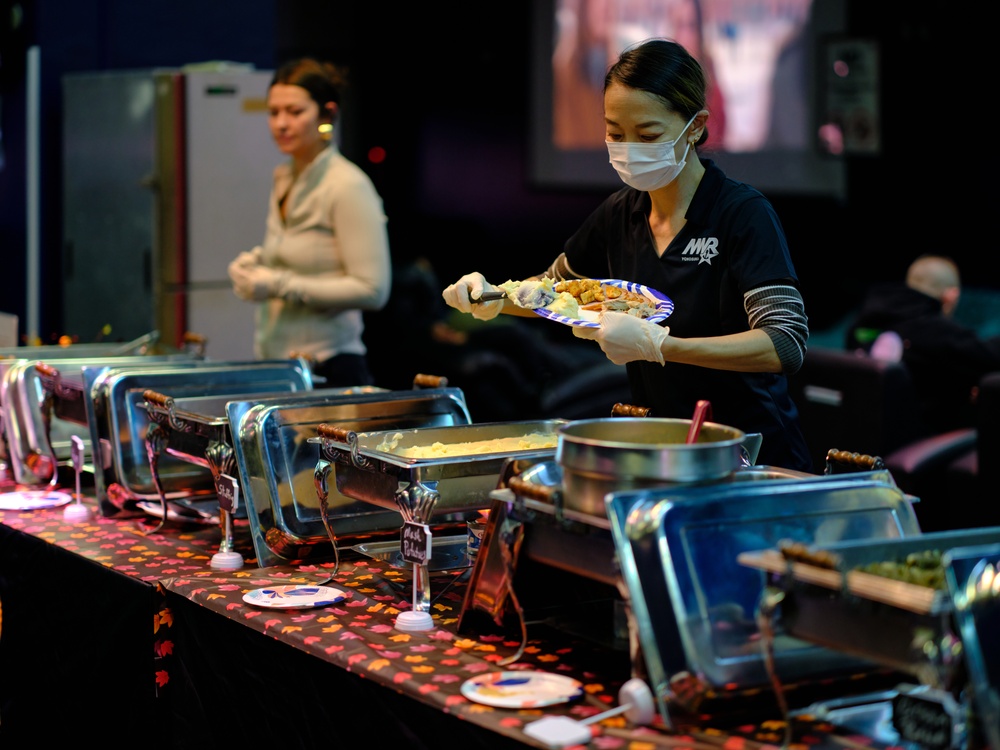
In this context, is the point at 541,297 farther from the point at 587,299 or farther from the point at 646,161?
the point at 646,161

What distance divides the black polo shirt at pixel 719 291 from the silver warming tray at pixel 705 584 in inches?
24.3

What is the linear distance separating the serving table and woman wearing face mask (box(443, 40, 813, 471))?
0.49m

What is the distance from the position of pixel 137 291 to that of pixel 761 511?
13.9ft

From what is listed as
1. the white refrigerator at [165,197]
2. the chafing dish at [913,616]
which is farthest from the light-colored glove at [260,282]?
the chafing dish at [913,616]

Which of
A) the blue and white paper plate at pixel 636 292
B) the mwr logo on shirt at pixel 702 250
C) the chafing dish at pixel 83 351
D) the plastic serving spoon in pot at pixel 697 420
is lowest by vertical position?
the chafing dish at pixel 83 351

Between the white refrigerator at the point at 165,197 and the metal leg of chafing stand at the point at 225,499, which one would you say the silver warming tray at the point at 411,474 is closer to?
the metal leg of chafing stand at the point at 225,499

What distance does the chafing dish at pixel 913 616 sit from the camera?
1.34 metres

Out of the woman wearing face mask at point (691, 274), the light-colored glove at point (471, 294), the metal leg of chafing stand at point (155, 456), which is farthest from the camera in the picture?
the metal leg of chafing stand at point (155, 456)

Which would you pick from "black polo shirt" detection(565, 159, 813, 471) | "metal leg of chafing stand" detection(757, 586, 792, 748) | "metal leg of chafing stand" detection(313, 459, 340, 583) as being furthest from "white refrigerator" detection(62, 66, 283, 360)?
"metal leg of chafing stand" detection(757, 586, 792, 748)

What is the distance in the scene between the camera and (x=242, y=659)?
2012mm

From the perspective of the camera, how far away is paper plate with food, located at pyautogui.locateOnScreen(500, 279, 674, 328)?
213 centimetres

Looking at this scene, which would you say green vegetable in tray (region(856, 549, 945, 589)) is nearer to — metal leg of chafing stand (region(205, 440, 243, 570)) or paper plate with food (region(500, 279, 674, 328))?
paper plate with food (region(500, 279, 674, 328))

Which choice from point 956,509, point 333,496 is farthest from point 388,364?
point 333,496

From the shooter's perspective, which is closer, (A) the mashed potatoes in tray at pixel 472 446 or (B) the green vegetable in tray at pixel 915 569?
(B) the green vegetable in tray at pixel 915 569
